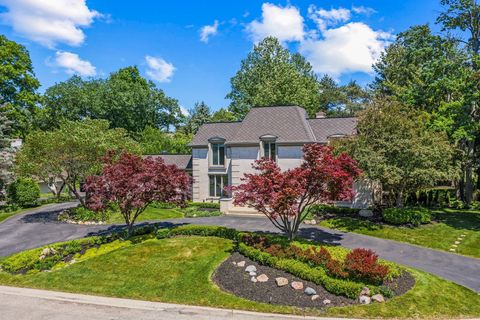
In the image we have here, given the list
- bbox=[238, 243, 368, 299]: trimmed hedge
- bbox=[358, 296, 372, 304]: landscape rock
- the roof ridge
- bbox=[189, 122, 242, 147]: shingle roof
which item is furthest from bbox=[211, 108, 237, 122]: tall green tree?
bbox=[358, 296, 372, 304]: landscape rock

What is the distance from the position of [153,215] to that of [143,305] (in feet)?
57.6

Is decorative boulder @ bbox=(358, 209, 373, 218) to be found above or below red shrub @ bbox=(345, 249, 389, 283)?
above

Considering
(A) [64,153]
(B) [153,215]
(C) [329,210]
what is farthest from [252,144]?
(A) [64,153]

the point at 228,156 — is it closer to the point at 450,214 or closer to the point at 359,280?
the point at 450,214

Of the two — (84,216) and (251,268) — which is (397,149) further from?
(84,216)

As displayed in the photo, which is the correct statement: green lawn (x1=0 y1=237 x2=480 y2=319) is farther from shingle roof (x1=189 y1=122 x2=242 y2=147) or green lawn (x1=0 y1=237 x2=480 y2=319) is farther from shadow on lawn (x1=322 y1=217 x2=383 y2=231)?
shingle roof (x1=189 y1=122 x2=242 y2=147)

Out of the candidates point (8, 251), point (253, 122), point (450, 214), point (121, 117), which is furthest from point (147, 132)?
point (450, 214)

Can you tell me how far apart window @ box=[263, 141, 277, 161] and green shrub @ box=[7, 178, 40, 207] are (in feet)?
84.9

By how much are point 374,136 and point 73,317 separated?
2227 cm

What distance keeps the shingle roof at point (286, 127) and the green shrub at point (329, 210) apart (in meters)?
6.39

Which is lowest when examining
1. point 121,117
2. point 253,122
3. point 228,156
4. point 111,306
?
point 111,306

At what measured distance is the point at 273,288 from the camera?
15.2m

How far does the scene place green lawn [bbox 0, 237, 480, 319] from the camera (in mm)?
13250

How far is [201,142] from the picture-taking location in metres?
38.5
